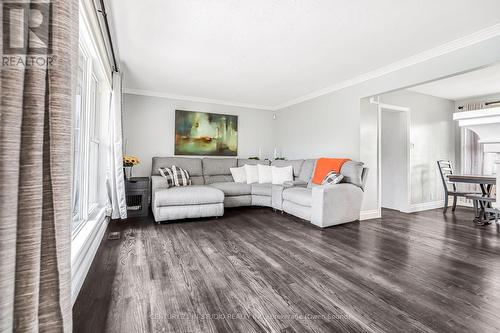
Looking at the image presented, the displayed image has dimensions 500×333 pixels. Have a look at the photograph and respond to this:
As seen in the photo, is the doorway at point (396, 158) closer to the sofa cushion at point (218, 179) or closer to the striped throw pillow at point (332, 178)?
the striped throw pillow at point (332, 178)

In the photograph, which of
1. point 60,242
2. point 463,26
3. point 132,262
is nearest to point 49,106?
point 60,242

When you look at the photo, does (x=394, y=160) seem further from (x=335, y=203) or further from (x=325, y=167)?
(x=335, y=203)

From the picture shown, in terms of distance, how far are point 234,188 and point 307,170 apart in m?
1.41

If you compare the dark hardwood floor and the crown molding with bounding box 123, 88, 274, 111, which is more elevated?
the crown molding with bounding box 123, 88, 274, 111

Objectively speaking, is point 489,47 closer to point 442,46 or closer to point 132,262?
point 442,46

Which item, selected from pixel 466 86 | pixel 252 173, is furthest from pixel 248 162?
pixel 466 86

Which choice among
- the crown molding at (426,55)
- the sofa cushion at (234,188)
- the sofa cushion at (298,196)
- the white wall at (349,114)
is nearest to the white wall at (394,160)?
the white wall at (349,114)

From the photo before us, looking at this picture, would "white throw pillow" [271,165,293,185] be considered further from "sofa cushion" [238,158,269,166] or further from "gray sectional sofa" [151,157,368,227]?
"sofa cushion" [238,158,269,166]

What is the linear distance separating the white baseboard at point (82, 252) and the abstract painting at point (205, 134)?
9.31 feet

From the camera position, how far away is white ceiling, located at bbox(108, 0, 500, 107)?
2133 mm

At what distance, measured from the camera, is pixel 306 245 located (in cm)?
264

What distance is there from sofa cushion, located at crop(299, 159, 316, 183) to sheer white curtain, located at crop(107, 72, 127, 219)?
3.04 metres

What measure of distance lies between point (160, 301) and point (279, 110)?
5220mm

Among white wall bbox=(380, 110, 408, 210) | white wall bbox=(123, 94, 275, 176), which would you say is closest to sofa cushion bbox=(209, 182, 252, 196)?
white wall bbox=(123, 94, 275, 176)
